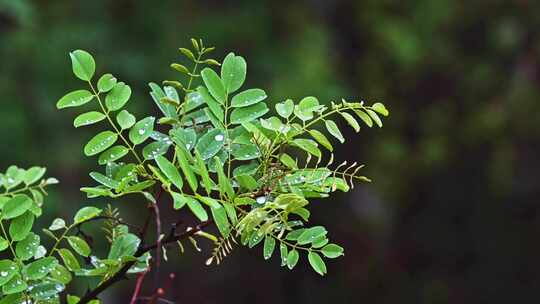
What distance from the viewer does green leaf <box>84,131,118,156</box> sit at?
743 mm

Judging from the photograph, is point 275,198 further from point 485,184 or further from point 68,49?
point 485,184

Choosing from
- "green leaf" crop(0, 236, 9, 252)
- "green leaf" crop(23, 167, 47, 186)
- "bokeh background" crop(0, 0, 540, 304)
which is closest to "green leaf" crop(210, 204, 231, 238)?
"green leaf" crop(0, 236, 9, 252)

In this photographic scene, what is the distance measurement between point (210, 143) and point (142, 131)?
0.22 ft

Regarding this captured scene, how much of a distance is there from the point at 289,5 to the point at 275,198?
4.07 m

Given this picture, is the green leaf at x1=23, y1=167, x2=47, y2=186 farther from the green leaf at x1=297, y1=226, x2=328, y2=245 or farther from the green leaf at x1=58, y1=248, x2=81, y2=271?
the green leaf at x1=297, y1=226, x2=328, y2=245

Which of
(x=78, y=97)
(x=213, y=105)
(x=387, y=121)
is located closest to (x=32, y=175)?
(x=78, y=97)

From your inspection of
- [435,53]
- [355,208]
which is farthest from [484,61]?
[355,208]

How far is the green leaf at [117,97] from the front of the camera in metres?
0.78

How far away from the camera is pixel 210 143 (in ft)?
2.39

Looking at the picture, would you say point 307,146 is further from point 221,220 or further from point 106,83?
point 106,83

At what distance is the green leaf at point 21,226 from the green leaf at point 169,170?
161 millimetres

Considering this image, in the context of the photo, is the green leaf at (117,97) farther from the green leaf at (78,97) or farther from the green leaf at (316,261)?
the green leaf at (316,261)

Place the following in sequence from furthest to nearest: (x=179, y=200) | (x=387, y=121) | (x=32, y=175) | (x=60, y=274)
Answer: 1. (x=387, y=121)
2. (x=32, y=175)
3. (x=60, y=274)
4. (x=179, y=200)

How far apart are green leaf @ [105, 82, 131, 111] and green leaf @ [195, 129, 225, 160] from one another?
0.34 ft
